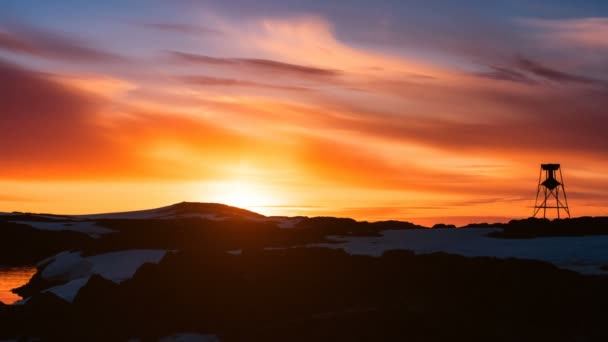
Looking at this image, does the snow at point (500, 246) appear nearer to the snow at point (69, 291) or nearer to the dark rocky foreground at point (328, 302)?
the dark rocky foreground at point (328, 302)

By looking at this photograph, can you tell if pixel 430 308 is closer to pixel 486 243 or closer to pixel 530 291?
pixel 530 291

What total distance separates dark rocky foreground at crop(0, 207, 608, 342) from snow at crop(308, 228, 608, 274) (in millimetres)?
4755

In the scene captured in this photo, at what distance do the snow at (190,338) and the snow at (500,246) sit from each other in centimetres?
1395

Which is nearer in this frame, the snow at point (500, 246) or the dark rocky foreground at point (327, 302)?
the dark rocky foreground at point (327, 302)

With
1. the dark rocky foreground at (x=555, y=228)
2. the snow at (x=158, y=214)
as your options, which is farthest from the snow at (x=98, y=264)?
the snow at (x=158, y=214)

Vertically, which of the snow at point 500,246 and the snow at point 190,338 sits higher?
the snow at point 500,246

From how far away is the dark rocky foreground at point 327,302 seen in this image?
29656 mm

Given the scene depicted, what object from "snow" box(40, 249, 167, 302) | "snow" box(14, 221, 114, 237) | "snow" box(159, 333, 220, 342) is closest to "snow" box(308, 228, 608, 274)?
"snow" box(159, 333, 220, 342)

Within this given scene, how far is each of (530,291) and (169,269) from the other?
17450 millimetres

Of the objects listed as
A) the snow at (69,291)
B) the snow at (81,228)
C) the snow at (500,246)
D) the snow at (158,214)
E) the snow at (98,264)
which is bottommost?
the snow at (69,291)

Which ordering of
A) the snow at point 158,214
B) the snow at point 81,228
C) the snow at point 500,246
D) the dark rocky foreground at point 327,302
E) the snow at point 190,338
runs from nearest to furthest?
1. the dark rocky foreground at point 327,302
2. the snow at point 190,338
3. the snow at point 500,246
4. the snow at point 81,228
5. the snow at point 158,214

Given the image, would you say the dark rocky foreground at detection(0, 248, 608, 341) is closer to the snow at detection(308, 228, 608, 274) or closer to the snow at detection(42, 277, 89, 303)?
the snow at detection(42, 277, 89, 303)

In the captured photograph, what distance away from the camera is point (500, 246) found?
4456 cm

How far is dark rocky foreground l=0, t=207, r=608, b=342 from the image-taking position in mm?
29656
